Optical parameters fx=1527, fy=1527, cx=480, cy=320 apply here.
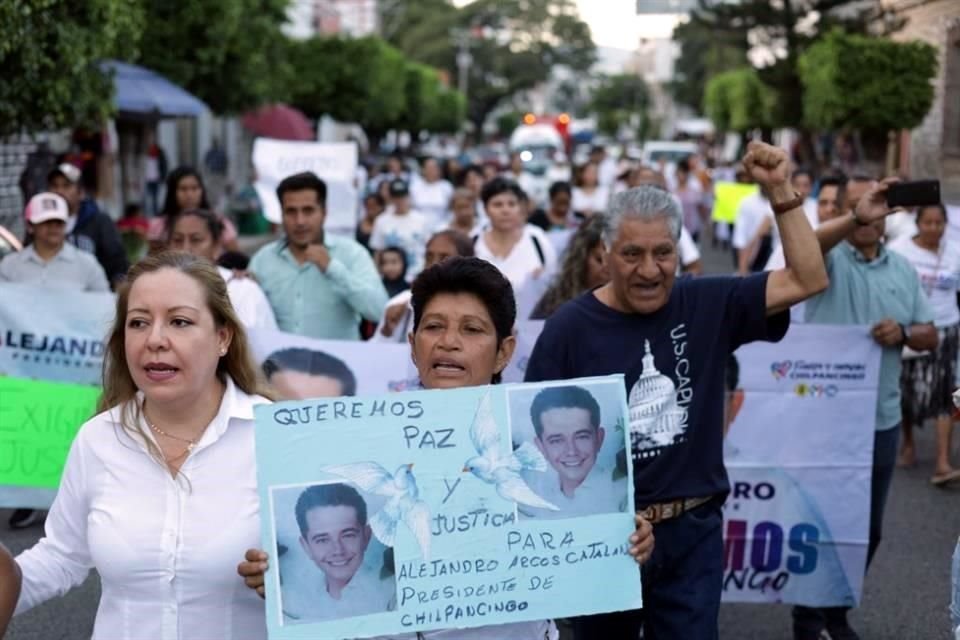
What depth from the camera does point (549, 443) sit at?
329 centimetres

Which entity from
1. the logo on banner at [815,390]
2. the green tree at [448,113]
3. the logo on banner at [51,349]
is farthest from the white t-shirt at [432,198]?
the green tree at [448,113]

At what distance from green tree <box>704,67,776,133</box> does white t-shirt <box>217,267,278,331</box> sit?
33.4 metres

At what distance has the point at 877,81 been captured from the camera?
1034 inches

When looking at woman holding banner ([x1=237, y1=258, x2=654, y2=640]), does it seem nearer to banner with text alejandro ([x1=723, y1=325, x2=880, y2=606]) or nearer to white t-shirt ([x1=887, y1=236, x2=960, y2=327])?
banner with text alejandro ([x1=723, y1=325, x2=880, y2=606])

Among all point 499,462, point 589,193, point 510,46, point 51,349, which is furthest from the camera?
point 510,46

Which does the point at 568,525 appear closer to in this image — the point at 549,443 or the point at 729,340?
the point at 549,443

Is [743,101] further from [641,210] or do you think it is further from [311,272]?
[641,210]

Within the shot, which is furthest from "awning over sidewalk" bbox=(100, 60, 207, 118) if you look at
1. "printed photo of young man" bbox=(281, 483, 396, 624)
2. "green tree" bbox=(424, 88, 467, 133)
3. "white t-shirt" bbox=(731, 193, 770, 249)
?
"green tree" bbox=(424, 88, 467, 133)

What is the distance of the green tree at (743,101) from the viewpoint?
41797mm

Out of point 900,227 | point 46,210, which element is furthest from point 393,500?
point 900,227

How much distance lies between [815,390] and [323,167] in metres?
7.66

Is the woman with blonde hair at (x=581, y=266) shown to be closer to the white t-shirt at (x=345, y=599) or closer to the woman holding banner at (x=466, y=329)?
the woman holding banner at (x=466, y=329)

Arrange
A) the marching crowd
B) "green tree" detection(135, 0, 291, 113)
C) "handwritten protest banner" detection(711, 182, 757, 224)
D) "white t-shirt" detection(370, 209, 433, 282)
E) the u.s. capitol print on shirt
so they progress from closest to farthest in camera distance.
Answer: the marching crowd → the u.s. capitol print on shirt → "white t-shirt" detection(370, 209, 433, 282) → "green tree" detection(135, 0, 291, 113) → "handwritten protest banner" detection(711, 182, 757, 224)

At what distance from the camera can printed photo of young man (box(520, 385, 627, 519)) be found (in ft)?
10.8
